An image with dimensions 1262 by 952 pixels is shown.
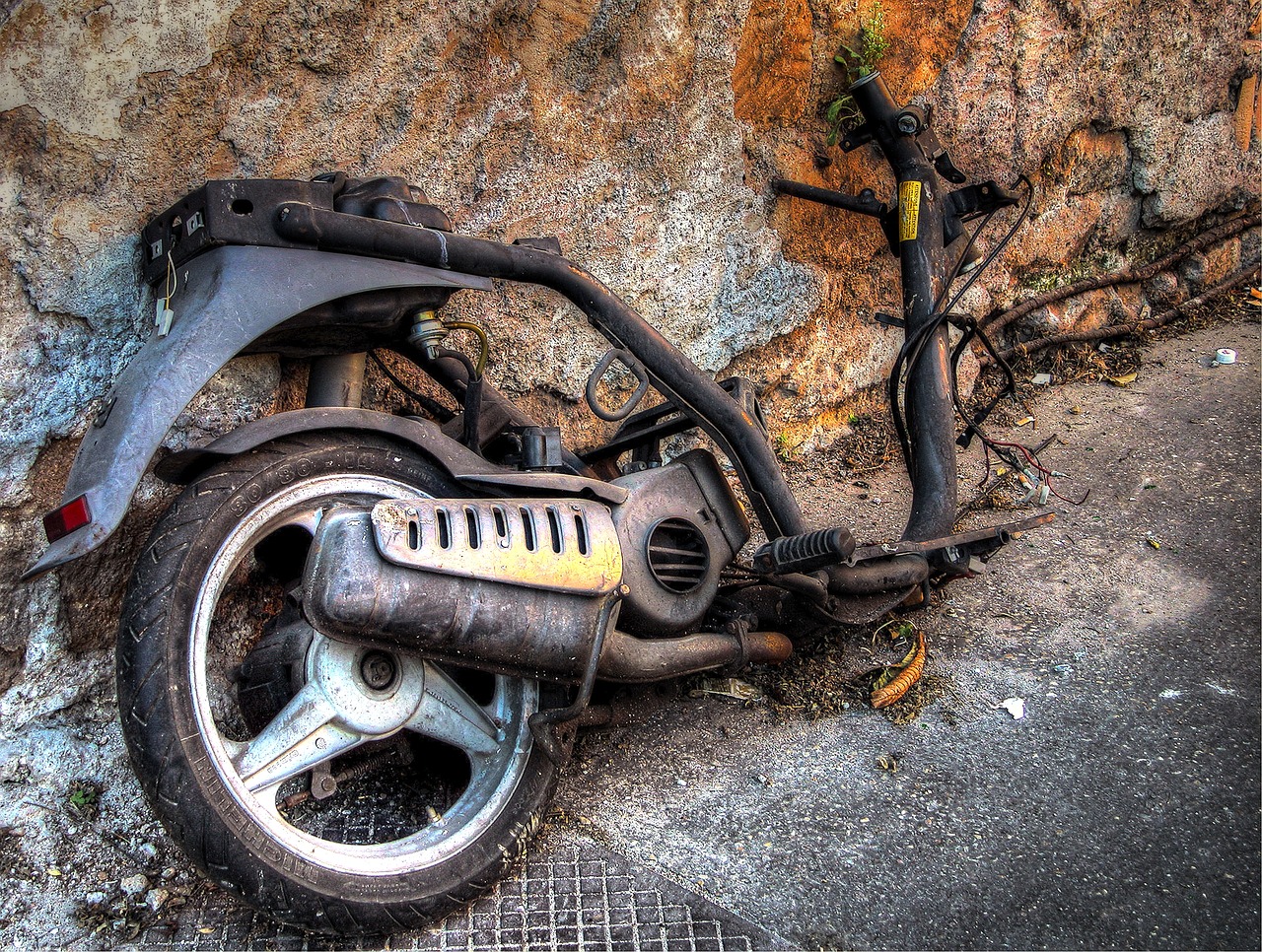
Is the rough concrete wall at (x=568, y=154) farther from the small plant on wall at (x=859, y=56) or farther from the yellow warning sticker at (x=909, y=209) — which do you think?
the yellow warning sticker at (x=909, y=209)

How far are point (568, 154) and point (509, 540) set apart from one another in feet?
4.51

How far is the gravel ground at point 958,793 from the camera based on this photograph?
7.01ft

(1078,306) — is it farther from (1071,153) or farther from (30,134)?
(30,134)

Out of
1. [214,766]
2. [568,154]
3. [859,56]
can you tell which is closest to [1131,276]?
[859,56]

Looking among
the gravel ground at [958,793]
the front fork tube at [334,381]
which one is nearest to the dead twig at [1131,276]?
the gravel ground at [958,793]

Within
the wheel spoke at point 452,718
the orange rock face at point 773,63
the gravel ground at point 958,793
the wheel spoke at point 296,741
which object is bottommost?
the gravel ground at point 958,793

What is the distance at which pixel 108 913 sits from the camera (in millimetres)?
2117

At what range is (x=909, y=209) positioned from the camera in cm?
322

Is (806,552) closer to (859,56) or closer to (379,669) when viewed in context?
(379,669)

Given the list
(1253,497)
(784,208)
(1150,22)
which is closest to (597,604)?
(784,208)

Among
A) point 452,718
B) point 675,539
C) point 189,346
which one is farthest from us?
point 675,539

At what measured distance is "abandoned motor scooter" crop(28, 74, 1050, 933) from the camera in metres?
1.94

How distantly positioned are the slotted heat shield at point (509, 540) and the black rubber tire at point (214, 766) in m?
0.30

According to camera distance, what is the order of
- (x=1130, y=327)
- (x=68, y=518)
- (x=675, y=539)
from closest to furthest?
1. (x=68, y=518)
2. (x=675, y=539)
3. (x=1130, y=327)
